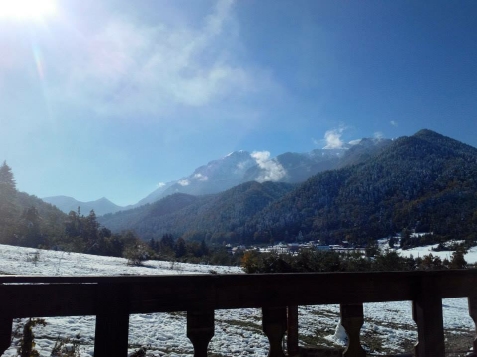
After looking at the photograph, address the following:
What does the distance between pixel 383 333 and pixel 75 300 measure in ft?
46.4

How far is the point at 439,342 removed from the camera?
8.21ft

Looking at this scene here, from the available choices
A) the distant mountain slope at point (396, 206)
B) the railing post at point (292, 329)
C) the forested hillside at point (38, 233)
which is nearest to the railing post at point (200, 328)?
the railing post at point (292, 329)

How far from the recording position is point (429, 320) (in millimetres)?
2506

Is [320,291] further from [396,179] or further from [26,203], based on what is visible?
[396,179]

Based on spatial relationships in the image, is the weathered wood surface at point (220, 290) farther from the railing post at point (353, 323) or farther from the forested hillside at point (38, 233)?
the forested hillside at point (38, 233)

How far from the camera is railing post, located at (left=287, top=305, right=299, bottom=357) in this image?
8.35ft

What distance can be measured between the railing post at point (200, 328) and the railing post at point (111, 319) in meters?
0.36

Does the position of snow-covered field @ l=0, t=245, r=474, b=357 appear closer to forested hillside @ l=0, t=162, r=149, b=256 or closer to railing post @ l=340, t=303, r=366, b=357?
railing post @ l=340, t=303, r=366, b=357

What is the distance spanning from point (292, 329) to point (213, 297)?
783mm

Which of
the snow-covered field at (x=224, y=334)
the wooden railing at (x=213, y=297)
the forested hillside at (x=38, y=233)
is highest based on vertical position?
the forested hillside at (x=38, y=233)

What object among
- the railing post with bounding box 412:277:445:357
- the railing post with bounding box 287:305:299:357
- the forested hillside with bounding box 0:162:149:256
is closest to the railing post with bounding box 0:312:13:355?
the railing post with bounding box 287:305:299:357

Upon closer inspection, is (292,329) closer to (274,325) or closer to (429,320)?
(274,325)

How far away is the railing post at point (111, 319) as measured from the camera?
2.01 m

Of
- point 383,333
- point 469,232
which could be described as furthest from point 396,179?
point 383,333
